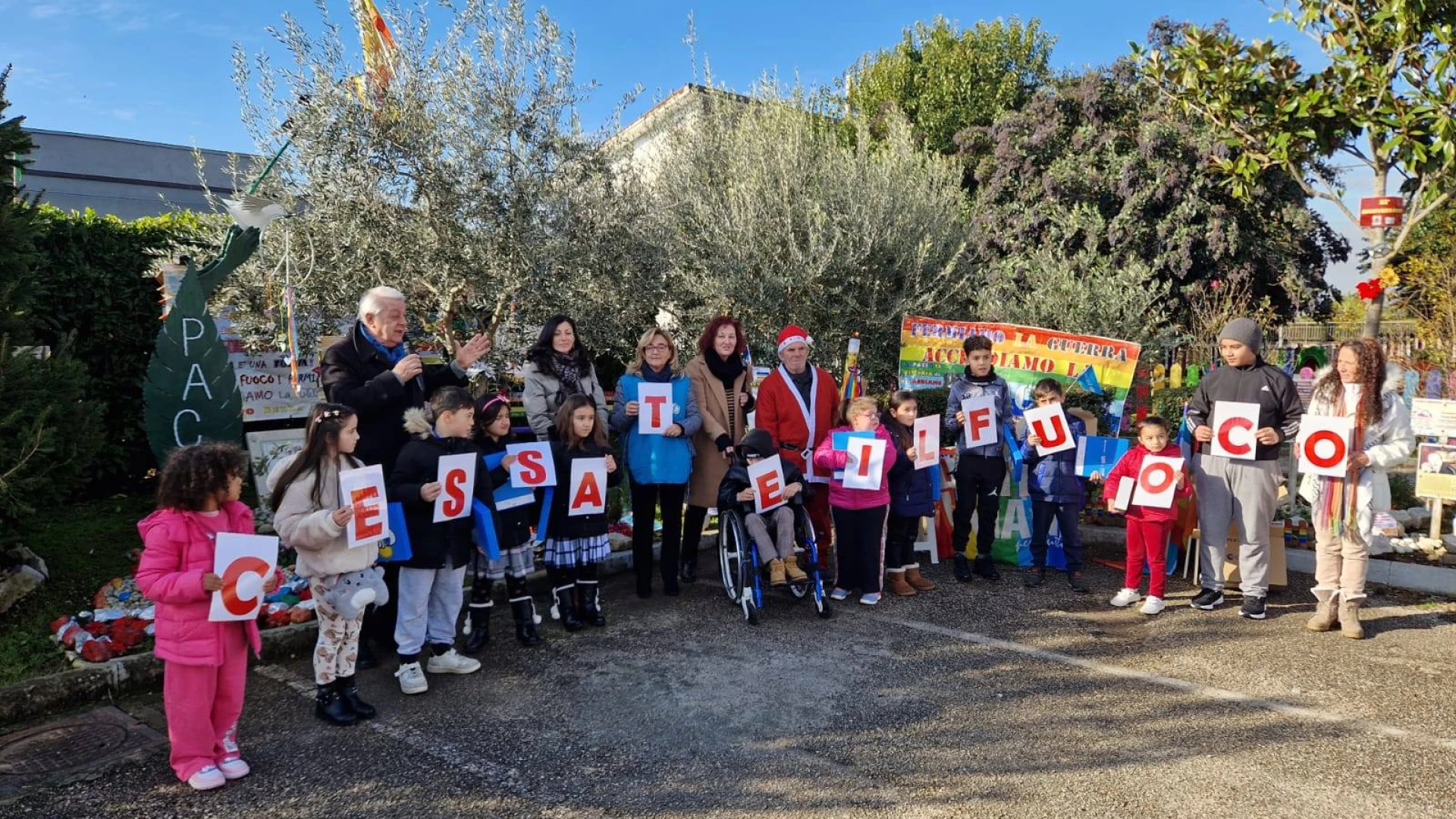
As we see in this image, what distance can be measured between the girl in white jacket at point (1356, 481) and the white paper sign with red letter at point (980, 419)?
2005 mm

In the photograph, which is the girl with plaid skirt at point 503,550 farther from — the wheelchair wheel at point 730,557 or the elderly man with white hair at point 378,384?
the wheelchair wheel at point 730,557

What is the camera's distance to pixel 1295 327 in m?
23.5

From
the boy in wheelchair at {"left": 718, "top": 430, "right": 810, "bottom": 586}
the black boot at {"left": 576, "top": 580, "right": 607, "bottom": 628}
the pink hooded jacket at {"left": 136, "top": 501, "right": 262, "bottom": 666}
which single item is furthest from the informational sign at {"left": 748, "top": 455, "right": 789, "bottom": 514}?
the pink hooded jacket at {"left": 136, "top": 501, "right": 262, "bottom": 666}

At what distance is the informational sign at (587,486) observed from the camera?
544 cm

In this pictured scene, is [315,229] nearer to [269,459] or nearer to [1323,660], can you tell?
A: [269,459]

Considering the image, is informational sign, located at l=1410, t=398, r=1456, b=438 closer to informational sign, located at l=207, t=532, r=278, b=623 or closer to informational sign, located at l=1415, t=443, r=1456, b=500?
informational sign, located at l=1415, t=443, r=1456, b=500

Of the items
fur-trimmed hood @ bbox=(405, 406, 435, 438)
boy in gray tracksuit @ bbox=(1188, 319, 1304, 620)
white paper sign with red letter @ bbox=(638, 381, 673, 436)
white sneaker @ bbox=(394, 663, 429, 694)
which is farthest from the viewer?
white paper sign with red letter @ bbox=(638, 381, 673, 436)

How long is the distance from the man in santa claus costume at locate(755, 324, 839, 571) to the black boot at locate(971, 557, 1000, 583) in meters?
1.41

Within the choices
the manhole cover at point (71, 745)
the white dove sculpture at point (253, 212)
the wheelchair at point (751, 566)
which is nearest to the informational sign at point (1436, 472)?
the wheelchair at point (751, 566)

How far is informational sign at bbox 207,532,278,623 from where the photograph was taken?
11.3 ft

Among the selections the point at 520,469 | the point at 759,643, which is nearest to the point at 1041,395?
the point at 759,643

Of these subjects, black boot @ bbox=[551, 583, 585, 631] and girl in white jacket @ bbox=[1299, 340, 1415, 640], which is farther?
black boot @ bbox=[551, 583, 585, 631]

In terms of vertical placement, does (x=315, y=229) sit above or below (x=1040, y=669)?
above

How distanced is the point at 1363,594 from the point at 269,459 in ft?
26.8
